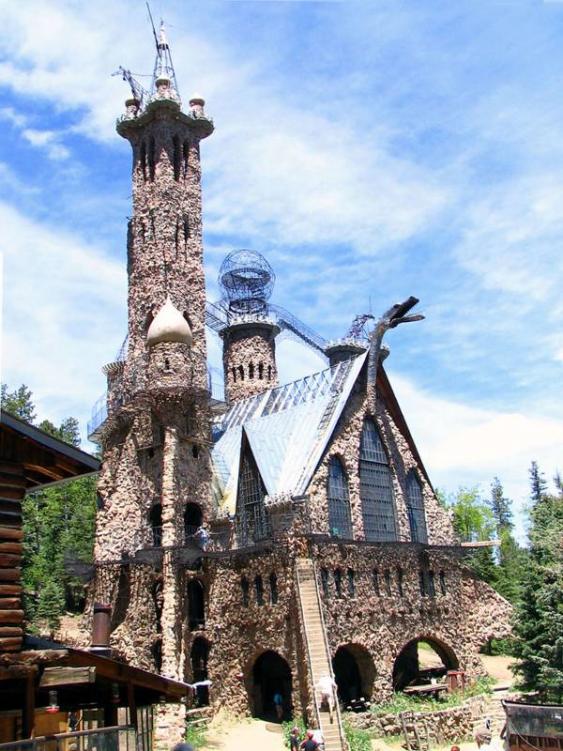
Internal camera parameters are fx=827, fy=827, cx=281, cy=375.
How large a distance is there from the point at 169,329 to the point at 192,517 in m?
6.89

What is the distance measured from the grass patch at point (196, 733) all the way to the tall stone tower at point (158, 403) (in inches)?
62.1

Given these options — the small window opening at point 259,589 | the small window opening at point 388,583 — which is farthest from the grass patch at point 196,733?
the small window opening at point 388,583

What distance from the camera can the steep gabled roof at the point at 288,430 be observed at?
29219 mm

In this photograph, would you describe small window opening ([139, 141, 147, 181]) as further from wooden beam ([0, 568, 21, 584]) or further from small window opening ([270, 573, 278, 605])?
Answer: wooden beam ([0, 568, 21, 584])

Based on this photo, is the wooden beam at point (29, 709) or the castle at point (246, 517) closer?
the wooden beam at point (29, 709)

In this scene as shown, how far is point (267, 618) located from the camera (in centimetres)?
2659

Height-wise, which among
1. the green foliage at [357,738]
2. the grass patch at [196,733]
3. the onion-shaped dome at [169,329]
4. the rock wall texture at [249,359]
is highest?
→ the rock wall texture at [249,359]

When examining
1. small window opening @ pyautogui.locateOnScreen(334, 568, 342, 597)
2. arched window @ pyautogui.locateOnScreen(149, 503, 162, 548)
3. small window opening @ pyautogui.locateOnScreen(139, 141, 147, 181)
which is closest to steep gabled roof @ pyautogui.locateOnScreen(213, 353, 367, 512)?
arched window @ pyautogui.locateOnScreen(149, 503, 162, 548)

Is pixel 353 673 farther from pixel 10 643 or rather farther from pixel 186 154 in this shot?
pixel 186 154

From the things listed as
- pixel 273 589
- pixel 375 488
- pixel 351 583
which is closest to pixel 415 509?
pixel 375 488

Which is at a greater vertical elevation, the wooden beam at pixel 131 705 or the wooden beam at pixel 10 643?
the wooden beam at pixel 10 643

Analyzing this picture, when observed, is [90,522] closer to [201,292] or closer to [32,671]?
[201,292]

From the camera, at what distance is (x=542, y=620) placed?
87.8 feet

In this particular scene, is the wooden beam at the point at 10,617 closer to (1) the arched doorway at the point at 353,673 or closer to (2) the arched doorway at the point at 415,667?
(1) the arched doorway at the point at 353,673
